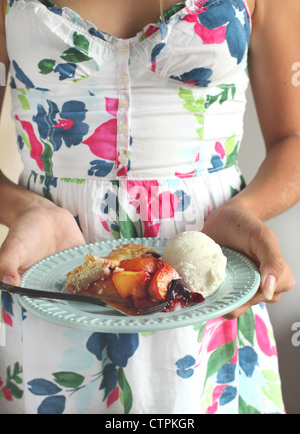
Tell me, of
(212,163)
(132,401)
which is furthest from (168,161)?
(132,401)

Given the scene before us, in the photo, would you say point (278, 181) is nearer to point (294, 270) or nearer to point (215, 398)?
point (215, 398)

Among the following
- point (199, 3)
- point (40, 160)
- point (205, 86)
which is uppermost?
point (199, 3)

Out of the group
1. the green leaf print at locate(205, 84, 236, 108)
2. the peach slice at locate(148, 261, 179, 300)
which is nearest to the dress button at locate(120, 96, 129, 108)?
the green leaf print at locate(205, 84, 236, 108)


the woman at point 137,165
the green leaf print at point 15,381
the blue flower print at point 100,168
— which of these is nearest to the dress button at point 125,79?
the woman at point 137,165

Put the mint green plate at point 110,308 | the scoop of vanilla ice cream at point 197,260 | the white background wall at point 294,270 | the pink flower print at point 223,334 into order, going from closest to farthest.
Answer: the mint green plate at point 110,308
the scoop of vanilla ice cream at point 197,260
the pink flower print at point 223,334
the white background wall at point 294,270

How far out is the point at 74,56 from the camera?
57 cm

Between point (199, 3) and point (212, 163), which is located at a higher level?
point (199, 3)

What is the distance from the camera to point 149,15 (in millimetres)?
586

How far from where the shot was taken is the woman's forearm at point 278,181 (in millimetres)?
652

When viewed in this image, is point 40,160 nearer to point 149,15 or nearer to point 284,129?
point 149,15

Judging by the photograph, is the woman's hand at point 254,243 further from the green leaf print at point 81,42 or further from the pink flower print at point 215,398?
the green leaf print at point 81,42

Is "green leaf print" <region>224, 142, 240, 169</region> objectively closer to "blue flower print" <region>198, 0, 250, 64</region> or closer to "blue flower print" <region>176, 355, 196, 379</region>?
"blue flower print" <region>198, 0, 250, 64</region>

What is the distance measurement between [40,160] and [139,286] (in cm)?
26

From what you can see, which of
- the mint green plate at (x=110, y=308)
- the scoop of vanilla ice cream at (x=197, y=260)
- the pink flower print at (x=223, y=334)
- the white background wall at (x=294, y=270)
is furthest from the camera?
the white background wall at (x=294, y=270)
